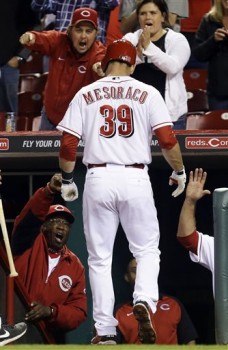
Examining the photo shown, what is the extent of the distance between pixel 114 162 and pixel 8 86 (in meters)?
3.75

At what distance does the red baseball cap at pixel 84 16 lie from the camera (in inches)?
424

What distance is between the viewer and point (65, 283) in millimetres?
10195

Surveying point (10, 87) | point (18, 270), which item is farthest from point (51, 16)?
point (18, 270)

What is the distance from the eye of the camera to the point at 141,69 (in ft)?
36.1

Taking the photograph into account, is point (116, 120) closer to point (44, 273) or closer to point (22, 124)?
point (44, 273)

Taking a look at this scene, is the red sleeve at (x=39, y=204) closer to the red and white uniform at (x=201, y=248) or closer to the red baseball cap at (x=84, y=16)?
the red and white uniform at (x=201, y=248)

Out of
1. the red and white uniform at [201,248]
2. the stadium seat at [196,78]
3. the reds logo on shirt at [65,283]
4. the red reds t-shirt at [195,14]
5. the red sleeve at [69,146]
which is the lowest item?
→ the reds logo on shirt at [65,283]

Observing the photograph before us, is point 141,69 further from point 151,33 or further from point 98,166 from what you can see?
point 98,166

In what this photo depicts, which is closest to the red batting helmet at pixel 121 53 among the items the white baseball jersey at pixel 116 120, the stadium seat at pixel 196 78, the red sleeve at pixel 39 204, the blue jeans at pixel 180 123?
the white baseball jersey at pixel 116 120

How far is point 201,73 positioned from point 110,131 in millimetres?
4049

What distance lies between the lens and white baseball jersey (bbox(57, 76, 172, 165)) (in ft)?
29.3

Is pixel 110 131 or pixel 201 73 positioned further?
pixel 201 73

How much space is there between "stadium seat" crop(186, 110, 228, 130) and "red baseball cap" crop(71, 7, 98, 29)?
1.43 metres

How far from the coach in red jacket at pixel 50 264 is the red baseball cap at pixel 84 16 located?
1566 mm
